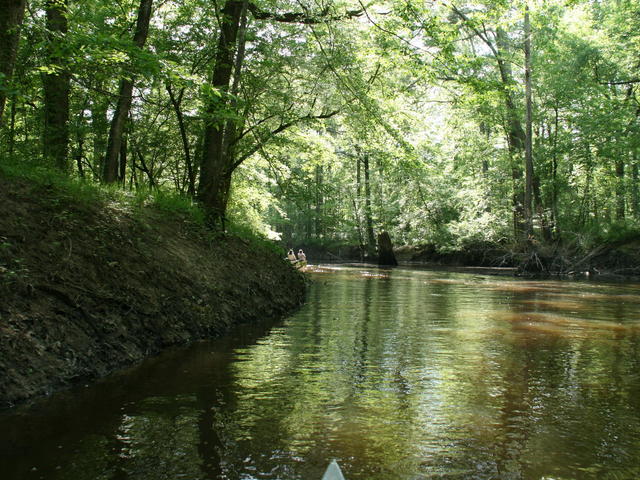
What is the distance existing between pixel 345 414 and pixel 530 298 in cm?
979

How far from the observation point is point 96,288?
5465 millimetres

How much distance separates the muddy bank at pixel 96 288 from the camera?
4359mm

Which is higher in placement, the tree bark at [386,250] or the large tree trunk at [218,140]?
the large tree trunk at [218,140]

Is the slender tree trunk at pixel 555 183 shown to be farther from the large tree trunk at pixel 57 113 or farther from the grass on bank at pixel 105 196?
the large tree trunk at pixel 57 113

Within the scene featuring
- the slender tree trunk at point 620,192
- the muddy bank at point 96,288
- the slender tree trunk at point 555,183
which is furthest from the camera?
the slender tree trunk at point 555,183

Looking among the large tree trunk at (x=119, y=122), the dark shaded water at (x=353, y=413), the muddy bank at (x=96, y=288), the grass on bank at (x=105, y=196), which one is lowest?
the dark shaded water at (x=353, y=413)

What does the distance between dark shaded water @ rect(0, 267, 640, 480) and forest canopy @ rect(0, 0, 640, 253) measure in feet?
11.4

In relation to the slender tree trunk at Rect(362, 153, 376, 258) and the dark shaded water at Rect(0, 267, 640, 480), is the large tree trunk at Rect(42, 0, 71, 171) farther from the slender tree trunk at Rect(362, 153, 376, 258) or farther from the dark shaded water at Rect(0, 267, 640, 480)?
the slender tree trunk at Rect(362, 153, 376, 258)

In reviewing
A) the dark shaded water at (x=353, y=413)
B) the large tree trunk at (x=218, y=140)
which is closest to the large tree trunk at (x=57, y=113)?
the large tree trunk at (x=218, y=140)

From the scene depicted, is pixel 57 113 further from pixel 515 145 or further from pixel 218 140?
pixel 515 145

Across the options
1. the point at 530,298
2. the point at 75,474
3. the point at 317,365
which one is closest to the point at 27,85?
the point at 317,365

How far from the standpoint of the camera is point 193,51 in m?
11.6

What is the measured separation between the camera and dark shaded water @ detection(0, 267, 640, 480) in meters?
3.06

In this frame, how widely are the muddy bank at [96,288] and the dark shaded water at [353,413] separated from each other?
331 millimetres
